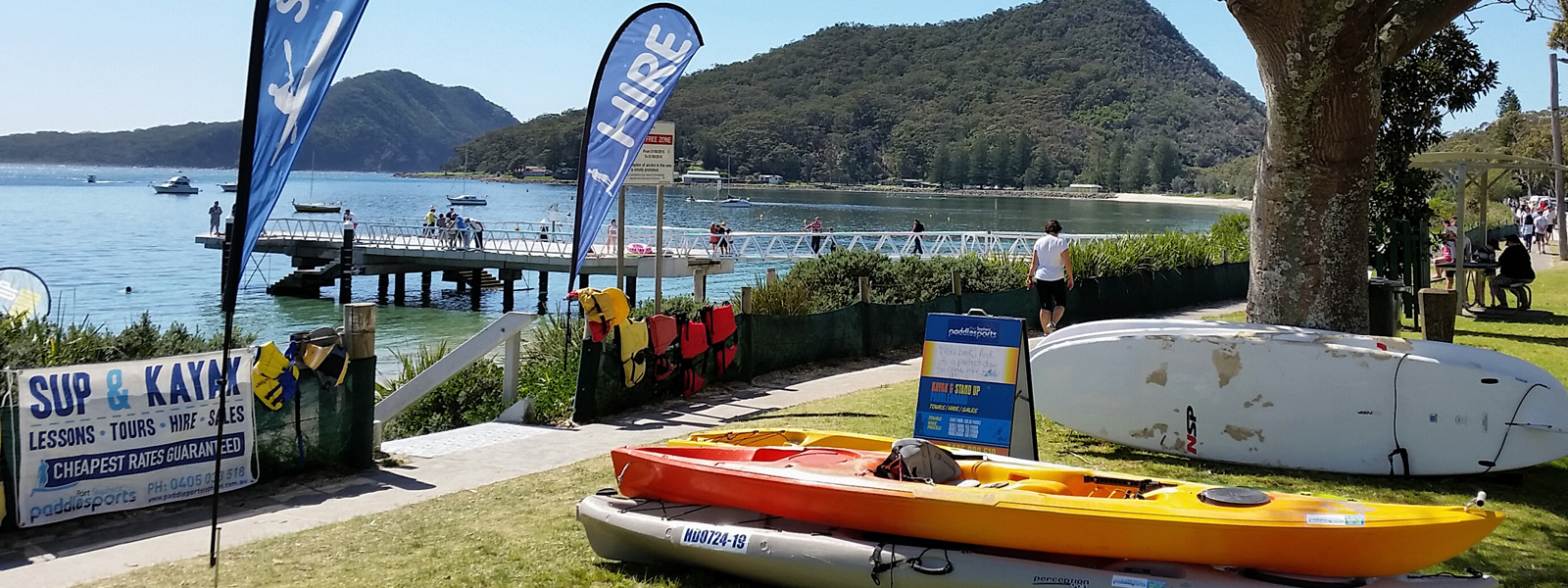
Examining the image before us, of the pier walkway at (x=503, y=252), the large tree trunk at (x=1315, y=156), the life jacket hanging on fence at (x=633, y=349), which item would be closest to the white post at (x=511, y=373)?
the life jacket hanging on fence at (x=633, y=349)

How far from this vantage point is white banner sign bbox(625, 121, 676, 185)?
42.5 ft

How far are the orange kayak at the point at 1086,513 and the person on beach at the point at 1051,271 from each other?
8.71 m

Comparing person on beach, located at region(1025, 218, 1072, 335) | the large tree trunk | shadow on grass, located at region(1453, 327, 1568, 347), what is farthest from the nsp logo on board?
shadow on grass, located at region(1453, 327, 1568, 347)

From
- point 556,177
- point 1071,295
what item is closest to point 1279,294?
point 1071,295

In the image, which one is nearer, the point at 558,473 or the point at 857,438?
the point at 857,438

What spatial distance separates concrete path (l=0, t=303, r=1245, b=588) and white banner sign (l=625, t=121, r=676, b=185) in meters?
2.46

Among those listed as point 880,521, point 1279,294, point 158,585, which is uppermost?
point 1279,294

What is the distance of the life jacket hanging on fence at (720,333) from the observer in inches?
496

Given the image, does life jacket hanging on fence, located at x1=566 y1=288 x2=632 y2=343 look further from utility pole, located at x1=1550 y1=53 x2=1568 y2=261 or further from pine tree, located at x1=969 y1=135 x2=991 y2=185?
pine tree, located at x1=969 y1=135 x2=991 y2=185

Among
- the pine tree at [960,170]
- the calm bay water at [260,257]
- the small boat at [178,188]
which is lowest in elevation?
the calm bay water at [260,257]

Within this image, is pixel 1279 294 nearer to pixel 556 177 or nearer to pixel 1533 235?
pixel 1533 235

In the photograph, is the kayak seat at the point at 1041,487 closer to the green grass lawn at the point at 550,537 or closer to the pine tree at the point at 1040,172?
the green grass lawn at the point at 550,537

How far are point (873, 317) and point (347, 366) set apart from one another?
26.9ft

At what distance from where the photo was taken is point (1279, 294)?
953cm
